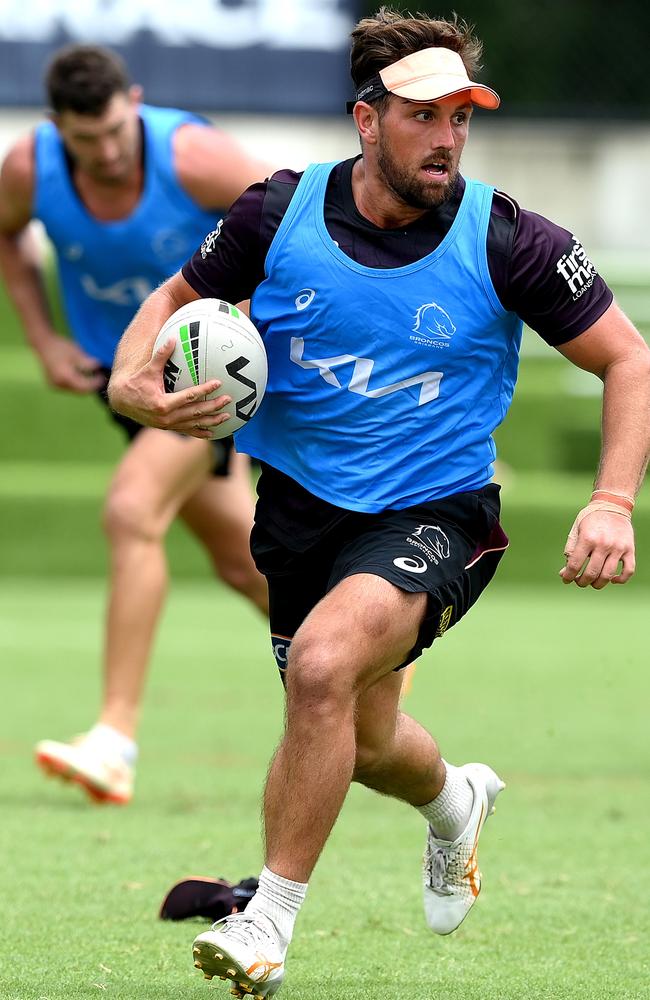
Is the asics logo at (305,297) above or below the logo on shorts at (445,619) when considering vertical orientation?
above

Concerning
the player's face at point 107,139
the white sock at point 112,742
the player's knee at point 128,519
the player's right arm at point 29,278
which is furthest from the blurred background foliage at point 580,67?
the white sock at point 112,742

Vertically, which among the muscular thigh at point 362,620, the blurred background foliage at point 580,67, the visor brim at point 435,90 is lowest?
the blurred background foliage at point 580,67

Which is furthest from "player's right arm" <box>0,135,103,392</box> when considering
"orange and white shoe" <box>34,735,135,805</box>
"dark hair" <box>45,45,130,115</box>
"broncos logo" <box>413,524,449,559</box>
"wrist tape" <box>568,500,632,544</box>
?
"wrist tape" <box>568,500,632,544</box>

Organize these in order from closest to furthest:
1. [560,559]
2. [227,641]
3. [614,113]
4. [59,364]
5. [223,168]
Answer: [223,168] → [59,364] → [227,641] → [560,559] → [614,113]

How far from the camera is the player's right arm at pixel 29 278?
267 inches

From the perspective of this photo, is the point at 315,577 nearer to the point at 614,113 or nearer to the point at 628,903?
the point at 628,903

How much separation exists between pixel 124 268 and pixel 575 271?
3015 millimetres

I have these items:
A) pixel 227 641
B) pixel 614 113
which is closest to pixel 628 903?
pixel 227 641

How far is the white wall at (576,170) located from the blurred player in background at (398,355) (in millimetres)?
15146

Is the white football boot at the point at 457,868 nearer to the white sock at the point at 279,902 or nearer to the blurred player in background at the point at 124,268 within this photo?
the white sock at the point at 279,902

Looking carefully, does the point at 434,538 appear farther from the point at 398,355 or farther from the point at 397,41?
the point at 397,41

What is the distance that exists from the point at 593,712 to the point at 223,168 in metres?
3.34

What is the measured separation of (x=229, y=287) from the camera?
4391 mm

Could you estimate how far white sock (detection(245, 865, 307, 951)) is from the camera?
3.68 metres
